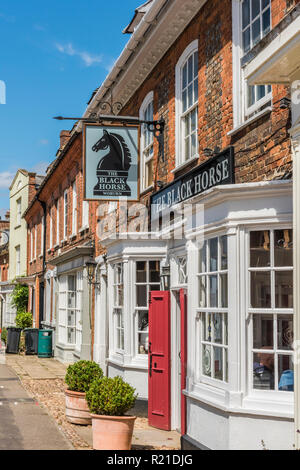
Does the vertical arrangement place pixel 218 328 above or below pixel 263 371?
above

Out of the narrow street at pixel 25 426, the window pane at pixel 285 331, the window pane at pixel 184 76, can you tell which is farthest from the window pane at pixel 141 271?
the window pane at pixel 285 331

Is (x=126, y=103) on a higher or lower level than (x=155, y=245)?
higher

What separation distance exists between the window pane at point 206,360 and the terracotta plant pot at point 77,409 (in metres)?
3.08

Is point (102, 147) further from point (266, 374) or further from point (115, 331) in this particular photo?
point (266, 374)

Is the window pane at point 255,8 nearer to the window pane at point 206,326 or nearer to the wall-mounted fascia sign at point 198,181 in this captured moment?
the wall-mounted fascia sign at point 198,181

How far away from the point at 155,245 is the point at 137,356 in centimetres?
206

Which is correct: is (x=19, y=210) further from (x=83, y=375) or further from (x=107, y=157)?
(x=83, y=375)

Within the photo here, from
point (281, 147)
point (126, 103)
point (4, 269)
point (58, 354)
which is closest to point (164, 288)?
point (281, 147)

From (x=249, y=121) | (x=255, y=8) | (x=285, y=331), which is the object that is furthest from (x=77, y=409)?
(x=255, y=8)

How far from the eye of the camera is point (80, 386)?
10.5 metres

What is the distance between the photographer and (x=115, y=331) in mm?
12836

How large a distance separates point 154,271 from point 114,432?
4.18 meters

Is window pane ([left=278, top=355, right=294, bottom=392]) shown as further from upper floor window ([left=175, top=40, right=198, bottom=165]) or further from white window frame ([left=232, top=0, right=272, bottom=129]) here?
upper floor window ([left=175, top=40, right=198, bottom=165])
